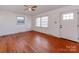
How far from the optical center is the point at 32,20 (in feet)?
4.64

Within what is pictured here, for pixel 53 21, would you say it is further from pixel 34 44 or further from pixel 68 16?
pixel 34 44

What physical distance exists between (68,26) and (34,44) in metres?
0.48

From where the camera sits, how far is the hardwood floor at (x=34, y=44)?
136cm

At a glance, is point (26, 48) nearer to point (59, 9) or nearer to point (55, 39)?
point (55, 39)

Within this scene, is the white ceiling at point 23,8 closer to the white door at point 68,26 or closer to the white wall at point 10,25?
the white wall at point 10,25

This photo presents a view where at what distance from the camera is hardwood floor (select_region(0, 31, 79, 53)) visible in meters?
1.36

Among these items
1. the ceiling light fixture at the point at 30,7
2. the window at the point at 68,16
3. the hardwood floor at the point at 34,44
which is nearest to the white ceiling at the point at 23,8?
the ceiling light fixture at the point at 30,7

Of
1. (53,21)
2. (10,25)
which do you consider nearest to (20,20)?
(10,25)

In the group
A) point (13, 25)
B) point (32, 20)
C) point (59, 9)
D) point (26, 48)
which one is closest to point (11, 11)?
point (13, 25)

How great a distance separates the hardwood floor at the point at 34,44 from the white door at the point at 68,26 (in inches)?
3.1

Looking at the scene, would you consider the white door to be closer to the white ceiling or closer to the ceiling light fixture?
the white ceiling

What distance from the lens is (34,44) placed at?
1401 mm

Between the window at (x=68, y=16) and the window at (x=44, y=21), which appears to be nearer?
the window at (x=68, y=16)
